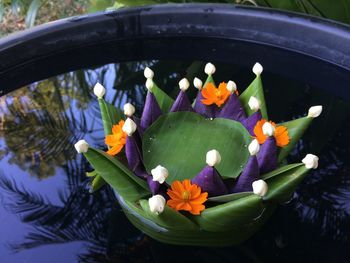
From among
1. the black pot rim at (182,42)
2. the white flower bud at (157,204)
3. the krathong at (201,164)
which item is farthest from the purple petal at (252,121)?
the black pot rim at (182,42)

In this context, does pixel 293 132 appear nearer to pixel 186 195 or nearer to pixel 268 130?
pixel 268 130

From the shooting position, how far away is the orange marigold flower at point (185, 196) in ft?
1.87

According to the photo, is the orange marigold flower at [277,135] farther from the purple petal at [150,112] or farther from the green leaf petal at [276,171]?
the purple petal at [150,112]

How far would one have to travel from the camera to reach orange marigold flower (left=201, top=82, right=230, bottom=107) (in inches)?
28.4

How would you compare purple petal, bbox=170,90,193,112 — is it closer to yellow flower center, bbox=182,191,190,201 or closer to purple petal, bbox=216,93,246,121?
purple petal, bbox=216,93,246,121

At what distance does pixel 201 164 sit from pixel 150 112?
12 centimetres

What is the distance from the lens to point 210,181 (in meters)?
0.57

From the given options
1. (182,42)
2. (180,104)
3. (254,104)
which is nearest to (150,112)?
(180,104)

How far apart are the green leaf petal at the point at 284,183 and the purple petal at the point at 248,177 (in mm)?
24

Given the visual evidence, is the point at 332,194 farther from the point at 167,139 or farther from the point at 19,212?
the point at 19,212

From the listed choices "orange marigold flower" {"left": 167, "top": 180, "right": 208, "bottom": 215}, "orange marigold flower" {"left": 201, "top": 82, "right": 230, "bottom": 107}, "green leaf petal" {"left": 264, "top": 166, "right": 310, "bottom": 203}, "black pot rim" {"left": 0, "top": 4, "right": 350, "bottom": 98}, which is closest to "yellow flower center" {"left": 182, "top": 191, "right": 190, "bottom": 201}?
"orange marigold flower" {"left": 167, "top": 180, "right": 208, "bottom": 215}

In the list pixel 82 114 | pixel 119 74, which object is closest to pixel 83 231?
pixel 82 114

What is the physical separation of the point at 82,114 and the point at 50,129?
0.08 meters

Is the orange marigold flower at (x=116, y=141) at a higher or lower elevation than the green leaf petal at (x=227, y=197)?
higher
